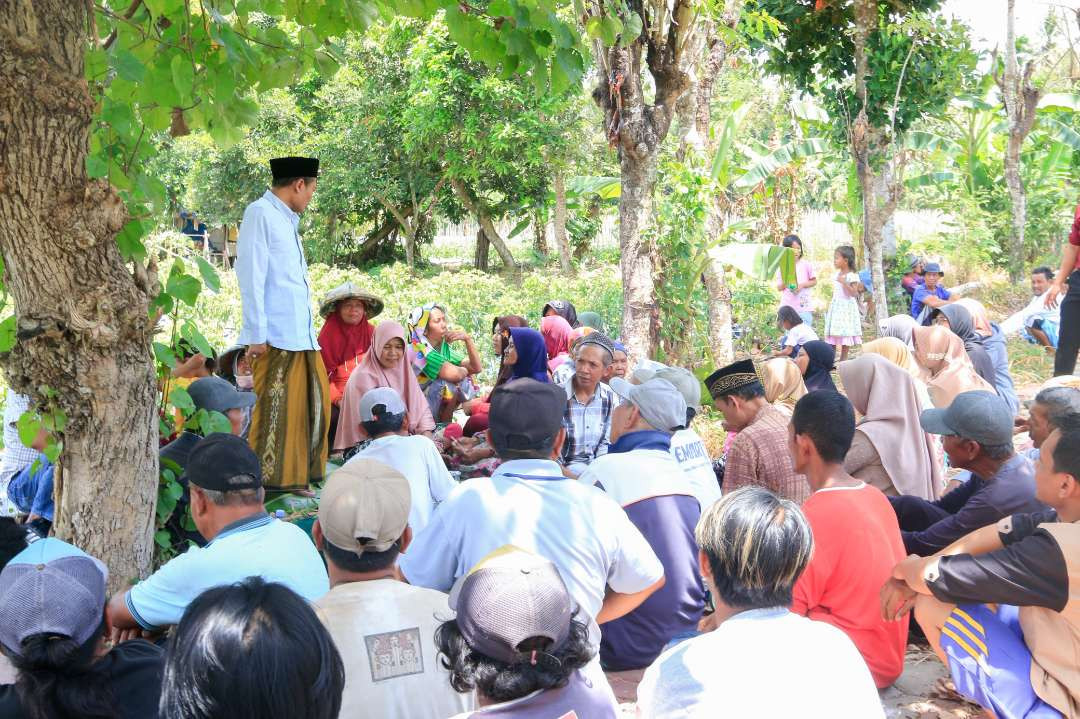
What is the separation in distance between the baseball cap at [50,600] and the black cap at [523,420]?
4.34ft

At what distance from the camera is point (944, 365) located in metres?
6.00

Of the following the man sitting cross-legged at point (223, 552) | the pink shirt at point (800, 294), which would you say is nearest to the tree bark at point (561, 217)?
the pink shirt at point (800, 294)

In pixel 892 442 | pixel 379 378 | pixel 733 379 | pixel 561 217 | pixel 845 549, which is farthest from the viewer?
pixel 561 217

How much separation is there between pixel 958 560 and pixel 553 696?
1556 mm

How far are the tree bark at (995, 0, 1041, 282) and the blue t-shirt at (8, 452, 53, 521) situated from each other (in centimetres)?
1229

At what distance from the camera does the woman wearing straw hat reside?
6441 millimetres

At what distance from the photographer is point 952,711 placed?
335cm

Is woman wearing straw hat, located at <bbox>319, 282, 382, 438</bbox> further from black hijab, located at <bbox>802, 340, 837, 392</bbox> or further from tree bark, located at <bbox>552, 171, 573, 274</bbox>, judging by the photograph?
tree bark, located at <bbox>552, 171, 573, 274</bbox>

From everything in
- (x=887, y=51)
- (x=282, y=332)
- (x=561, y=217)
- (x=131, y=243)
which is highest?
(x=887, y=51)

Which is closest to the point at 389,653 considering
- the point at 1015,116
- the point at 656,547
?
the point at 656,547

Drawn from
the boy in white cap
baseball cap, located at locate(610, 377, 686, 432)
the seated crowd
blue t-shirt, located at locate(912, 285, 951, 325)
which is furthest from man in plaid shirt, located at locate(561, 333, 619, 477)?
blue t-shirt, located at locate(912, 285, 951, 325)

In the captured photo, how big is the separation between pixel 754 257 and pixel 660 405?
5441 millimetres

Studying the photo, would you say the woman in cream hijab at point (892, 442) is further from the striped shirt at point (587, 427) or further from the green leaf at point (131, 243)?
the green leaf at point (131, 243)

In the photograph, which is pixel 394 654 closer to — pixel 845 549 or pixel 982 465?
pixel 845 549
